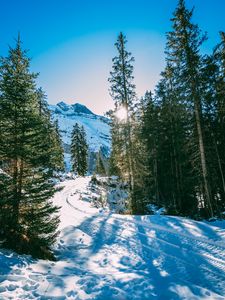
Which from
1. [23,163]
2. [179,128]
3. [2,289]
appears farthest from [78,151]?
[2,289]

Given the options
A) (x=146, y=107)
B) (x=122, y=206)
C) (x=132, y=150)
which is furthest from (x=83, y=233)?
(x=146, y=107)

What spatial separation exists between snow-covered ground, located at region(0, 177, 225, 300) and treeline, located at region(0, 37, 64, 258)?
4.10 feet

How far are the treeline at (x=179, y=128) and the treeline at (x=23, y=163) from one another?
1057cm

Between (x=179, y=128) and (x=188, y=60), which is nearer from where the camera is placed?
(x=188, y=60)

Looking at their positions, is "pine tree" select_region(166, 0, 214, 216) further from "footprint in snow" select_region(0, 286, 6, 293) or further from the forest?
"footprint in snow" select_region(0, 286, 6, 293)

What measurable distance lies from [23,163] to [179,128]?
20.1 meters

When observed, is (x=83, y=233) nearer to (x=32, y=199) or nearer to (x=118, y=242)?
(x=118, y=242)

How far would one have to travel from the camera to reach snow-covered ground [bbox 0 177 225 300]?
6430 mm

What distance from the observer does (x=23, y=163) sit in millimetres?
11266

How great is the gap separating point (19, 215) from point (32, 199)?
81 centimetres

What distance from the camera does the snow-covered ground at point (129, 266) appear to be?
21.1ft

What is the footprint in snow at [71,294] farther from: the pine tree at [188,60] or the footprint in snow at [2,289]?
the pine tree at [188,60]

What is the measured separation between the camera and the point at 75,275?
7.80 m

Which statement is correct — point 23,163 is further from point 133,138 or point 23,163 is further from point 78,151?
point 78,151
